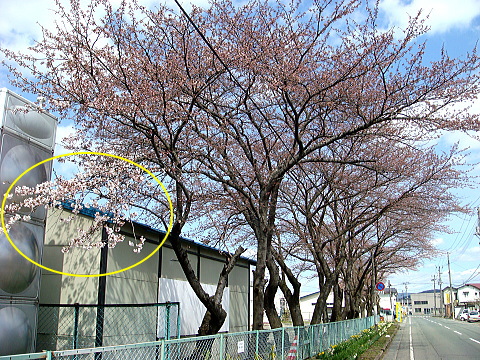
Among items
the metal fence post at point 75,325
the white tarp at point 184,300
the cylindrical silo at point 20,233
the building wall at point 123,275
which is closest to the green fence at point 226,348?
the metal fence post at point 75,325

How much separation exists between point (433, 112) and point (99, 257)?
26.0 ft

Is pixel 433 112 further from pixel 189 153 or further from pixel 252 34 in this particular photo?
pixel 189 153

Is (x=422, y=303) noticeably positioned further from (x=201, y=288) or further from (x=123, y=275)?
(x=201, y=288)

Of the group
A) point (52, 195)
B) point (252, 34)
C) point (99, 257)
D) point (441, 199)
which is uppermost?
point (252, 34)

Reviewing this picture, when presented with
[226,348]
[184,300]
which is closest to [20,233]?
[226,348]

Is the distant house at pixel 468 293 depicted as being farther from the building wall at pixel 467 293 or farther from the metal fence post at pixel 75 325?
the metal fence post at pixel 75 325

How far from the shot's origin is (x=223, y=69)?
9.80m

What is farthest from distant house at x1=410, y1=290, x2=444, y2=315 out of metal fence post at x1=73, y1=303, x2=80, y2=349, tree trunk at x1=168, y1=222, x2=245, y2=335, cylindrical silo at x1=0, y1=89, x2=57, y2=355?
cylindrical silo at x1=0, y1=89, x2=57, y2=355

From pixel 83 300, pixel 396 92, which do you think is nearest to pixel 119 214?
pixel 83 300

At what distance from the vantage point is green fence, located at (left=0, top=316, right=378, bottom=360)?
17.2 feet

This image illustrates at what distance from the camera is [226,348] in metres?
8.06

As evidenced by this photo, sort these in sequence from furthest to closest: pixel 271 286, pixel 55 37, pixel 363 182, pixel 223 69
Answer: pixel 363 182 < pixel 271 286 < pixel 223 69 < pixel 55 37

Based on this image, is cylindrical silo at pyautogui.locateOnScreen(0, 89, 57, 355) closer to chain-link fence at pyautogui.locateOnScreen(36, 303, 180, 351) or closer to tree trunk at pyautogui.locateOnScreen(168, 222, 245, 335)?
tree trunk at pyautogui.locateOnScreen(168, 222, 245, 335)

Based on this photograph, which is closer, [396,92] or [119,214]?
[119,214]
